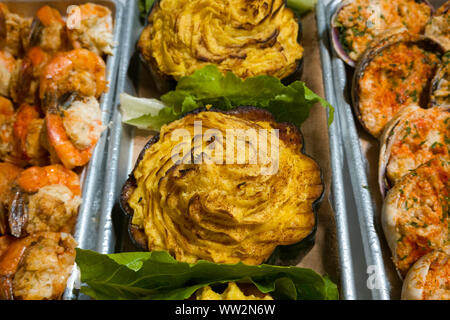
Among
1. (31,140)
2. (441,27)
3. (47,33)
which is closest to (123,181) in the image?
(31,140)

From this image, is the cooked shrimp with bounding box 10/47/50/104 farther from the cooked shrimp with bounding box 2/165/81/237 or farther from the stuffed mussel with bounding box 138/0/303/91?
the stuffed mussel with bounding box 138/0/303/91

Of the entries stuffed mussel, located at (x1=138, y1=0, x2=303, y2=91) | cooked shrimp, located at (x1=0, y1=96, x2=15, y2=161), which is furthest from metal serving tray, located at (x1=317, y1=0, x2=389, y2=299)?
cooked shrimp, located at (x1=0, y1=96, x2=15, y2=161)

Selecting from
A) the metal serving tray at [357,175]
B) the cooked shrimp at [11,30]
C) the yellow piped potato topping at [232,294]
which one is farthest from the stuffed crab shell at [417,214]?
the cooked shrimp at [11,30]

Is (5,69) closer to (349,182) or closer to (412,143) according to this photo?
(349,182)

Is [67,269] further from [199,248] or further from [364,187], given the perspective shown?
[364,187]

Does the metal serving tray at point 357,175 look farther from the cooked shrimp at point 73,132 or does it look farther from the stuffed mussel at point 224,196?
the cooked shrimp at point 73,132
